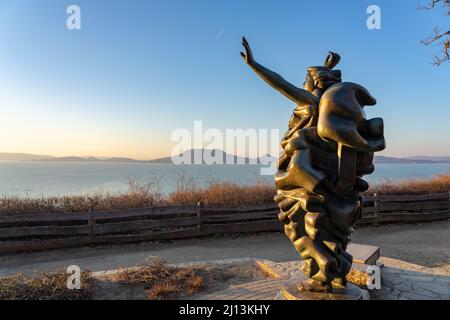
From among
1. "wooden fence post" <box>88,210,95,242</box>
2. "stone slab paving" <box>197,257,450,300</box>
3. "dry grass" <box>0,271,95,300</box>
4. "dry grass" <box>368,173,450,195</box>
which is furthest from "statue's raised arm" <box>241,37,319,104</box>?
"dry grass" <box>368,173,450,195</box>

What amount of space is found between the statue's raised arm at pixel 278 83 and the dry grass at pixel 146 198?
322 inches

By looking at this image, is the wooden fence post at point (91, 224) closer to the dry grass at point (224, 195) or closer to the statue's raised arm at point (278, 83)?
the dry grass at point (224, 195)

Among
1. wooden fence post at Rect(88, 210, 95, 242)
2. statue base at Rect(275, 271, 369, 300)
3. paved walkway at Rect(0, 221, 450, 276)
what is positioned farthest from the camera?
wooden fence post at Rect(88, 210, 95, 242)

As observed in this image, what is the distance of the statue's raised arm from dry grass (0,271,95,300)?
4323mm

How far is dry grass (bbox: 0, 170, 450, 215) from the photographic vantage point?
11219 millimetres

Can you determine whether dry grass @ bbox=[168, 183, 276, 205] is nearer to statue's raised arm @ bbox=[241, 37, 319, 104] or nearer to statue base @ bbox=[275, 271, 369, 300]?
statue base @ bbox=[275, 271, 369, 300]

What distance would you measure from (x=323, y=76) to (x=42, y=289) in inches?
207

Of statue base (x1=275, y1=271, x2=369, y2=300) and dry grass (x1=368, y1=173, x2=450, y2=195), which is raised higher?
dry grass (x1=368, y1=173, x2=450, y2=195)

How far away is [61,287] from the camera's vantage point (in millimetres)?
5453

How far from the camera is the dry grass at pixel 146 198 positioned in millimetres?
11219
